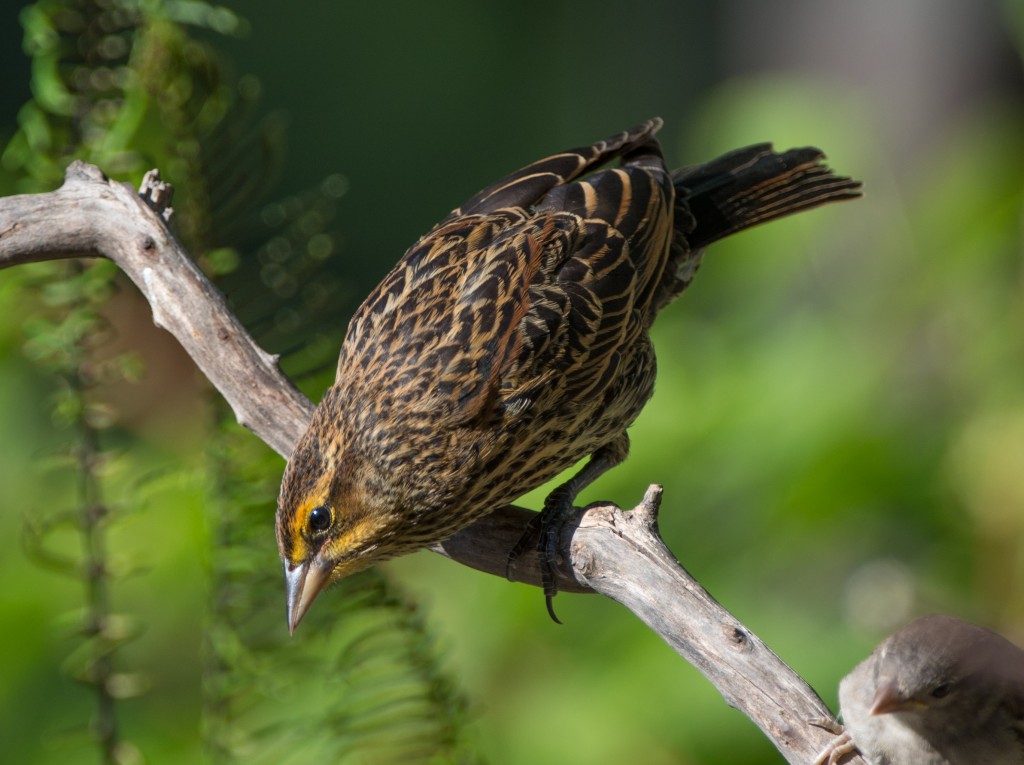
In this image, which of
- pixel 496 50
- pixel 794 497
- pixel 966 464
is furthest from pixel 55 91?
A: pixel 496 50

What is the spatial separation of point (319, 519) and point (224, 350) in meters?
0.42

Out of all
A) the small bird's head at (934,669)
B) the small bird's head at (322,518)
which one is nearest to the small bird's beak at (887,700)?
the small bird's head at (934,669)

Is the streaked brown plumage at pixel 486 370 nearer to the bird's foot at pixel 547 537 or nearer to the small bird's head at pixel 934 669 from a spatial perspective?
the bird's foot at pixel 547 537

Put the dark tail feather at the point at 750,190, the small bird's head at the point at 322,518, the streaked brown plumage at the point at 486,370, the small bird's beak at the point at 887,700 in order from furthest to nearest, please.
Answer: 1. the dark tail feather at the point at 750,190
2. the streaked brown plumage at the point at 486,370
3. the small bird's head at the point at 322,518
4. the small bird's beak at the point at 887,700

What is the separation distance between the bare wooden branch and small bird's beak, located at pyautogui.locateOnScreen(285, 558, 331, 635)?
0.25m

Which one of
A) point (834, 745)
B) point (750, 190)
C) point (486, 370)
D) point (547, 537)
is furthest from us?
point (750, 190)

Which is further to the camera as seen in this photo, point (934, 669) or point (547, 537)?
point (547, 537)

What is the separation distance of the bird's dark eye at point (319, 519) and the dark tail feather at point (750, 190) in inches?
57.3

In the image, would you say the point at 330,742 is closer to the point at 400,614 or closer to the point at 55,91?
the point at 400,614

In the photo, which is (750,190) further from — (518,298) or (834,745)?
(834,745)

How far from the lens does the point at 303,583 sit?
2.84m

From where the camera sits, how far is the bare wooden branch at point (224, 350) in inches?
95.9

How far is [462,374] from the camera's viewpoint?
9.88ft

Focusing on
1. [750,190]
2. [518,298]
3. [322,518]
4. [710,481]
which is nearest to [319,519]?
[322,518]
